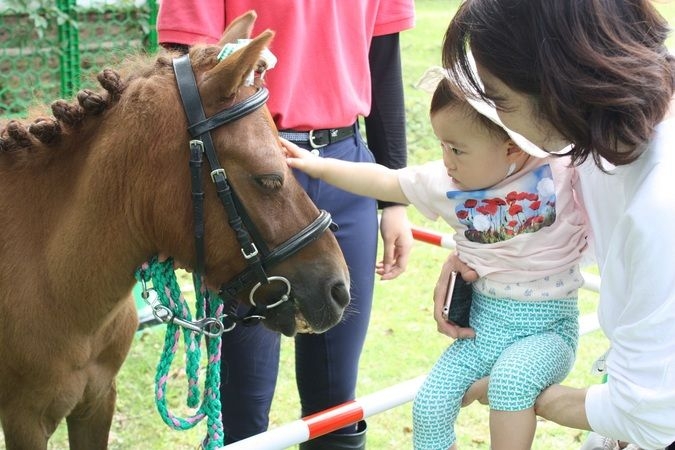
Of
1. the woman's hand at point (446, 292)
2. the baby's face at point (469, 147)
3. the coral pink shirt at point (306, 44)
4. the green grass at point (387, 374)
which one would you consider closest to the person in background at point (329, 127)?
the coral pink shirt at point (306, 44)

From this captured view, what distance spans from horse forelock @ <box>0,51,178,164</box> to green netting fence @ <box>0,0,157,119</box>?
5275 mm

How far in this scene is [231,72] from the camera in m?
2.04

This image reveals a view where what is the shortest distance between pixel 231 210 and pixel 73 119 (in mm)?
574

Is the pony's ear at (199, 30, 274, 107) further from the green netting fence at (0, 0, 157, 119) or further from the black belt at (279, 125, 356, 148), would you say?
the green netting fence at (0, 0, 157, 119)

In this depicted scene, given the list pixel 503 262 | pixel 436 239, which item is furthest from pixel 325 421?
pixel 436 239

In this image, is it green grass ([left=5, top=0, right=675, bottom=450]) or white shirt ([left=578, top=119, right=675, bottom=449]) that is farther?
green grass ([left=5, top=0, right=675, bottom=450])

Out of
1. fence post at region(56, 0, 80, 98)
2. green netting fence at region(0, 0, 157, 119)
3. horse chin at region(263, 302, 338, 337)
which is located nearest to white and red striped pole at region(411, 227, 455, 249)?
horse chin at region(263, 302, 338, 337)

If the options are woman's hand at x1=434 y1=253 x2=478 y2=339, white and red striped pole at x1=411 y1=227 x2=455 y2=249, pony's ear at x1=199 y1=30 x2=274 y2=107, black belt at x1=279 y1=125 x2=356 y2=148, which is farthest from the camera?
white and red striped pole at x1=411 y1=227 x2=455 y2=249

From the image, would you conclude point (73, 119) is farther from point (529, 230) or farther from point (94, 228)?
point (529, 230)

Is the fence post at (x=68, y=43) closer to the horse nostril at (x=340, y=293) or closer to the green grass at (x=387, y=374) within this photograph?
the green grass at (x=387, y=374)

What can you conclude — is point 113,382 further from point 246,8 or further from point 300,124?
point 246,8

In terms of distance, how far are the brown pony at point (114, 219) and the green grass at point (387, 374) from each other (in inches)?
70.6

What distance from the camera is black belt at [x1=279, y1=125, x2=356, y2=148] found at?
2537mm

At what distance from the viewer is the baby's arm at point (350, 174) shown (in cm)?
241
